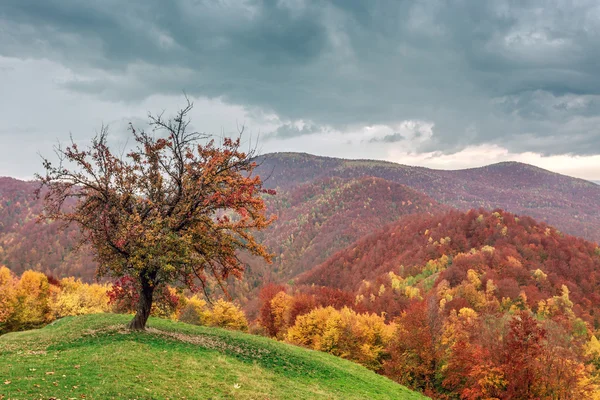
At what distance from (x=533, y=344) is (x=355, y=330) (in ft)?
99.3

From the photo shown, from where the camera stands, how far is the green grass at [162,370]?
16500 mm

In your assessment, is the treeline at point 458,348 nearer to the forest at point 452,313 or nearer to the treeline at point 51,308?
the forest at point 452,313

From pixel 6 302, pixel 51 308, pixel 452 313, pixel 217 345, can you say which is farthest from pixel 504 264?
pixel 6 302

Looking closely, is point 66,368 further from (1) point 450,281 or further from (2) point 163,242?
(1) point 450,281

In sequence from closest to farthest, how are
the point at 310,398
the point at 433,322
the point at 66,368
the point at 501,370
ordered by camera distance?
the point at 66,368, the point at 310,398, the point at 501,370, the point at 433,322

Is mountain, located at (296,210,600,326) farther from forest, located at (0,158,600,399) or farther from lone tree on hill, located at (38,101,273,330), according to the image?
lone tree on hill, located at (38,101,273,330)

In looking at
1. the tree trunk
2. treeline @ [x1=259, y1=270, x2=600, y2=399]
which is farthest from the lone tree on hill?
treeline @ [x1=259, y1=270, x2=600, y2=399]

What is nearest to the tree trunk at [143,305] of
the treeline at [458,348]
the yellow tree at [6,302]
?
the treeline at [458,348]

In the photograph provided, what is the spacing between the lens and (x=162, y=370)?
2045 cm

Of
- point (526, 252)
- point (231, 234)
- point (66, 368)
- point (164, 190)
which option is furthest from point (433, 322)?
point (526, 252)

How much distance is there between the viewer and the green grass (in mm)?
16500

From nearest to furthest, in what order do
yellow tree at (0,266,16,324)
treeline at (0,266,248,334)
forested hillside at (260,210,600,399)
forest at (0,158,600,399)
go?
forest at (0,158,600,399) < forested hillside at (260,210,600,399) < yellow tree at (0,266,16,324) < treeline at (0,266,248,334)

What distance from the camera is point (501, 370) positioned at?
40625mm

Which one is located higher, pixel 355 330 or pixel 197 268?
pixel 197 268
